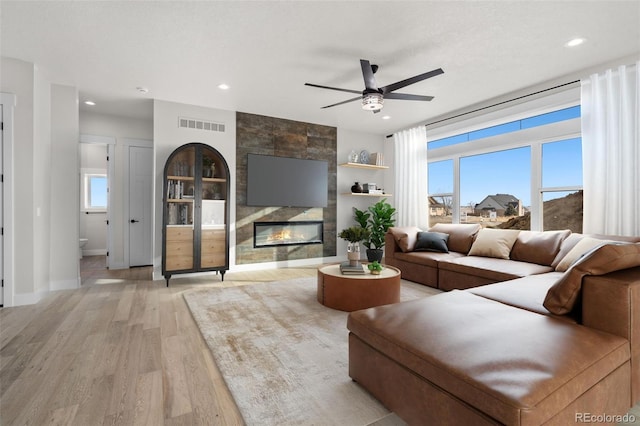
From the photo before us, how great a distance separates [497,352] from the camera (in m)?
1.28

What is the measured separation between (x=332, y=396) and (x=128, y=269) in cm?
487

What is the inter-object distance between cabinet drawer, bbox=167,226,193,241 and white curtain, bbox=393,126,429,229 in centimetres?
379

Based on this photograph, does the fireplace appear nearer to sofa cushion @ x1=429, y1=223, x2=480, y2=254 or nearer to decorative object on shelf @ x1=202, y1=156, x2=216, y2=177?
decorative object on shelf @ x1=202, y1=156, x2=216, y2=177

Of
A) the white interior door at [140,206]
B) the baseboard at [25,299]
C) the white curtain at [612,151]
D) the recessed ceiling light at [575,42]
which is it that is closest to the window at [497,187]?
the white curtain at [612,151]

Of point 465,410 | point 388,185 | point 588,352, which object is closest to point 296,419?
point 465,410

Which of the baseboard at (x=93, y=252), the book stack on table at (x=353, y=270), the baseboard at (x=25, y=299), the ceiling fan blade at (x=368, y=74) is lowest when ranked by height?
the baseboard at (x=25, y=299)

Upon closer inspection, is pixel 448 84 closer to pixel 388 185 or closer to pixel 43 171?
pixel 388 185

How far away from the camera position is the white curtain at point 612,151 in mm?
3078

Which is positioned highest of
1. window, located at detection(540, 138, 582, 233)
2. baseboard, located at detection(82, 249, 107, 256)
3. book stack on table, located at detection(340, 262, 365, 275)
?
window, located at detection(540, 138, 582, 233)

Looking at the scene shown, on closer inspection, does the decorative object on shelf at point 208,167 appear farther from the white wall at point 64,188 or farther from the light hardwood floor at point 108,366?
the light hardwood floor at point 108,366

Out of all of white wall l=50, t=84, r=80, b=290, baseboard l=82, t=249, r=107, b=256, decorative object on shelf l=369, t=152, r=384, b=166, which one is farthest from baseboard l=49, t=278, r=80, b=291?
decorative object on shelf l=369, t=152, r=384, b=166

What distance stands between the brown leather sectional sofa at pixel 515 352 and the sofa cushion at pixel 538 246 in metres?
1.57

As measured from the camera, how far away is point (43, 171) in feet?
11.9

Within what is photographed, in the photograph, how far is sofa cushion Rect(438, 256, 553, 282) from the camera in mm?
3160
